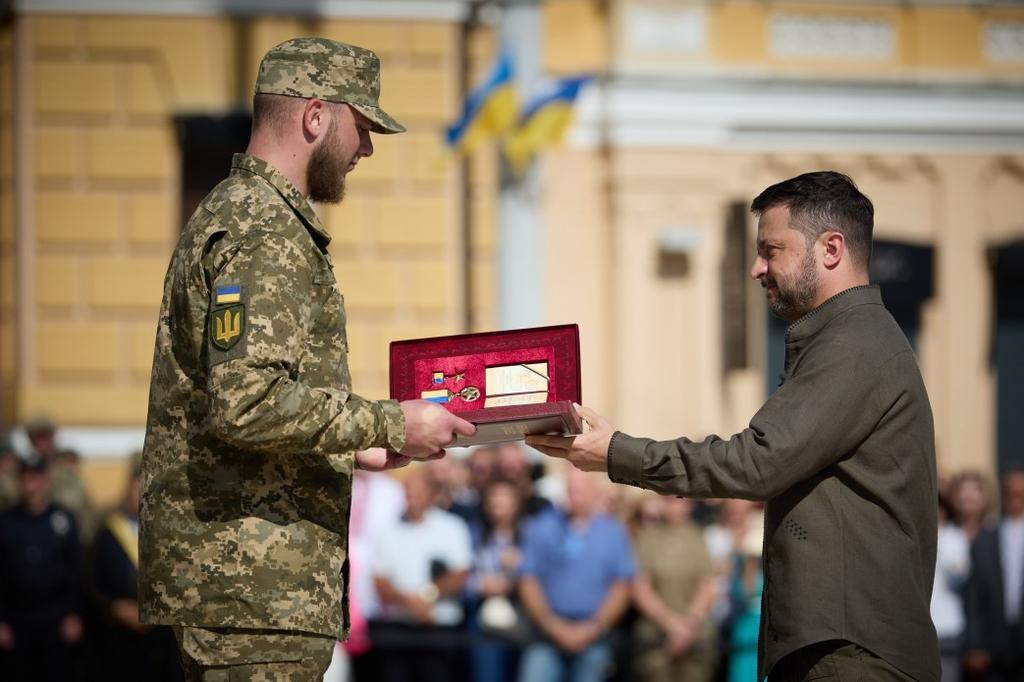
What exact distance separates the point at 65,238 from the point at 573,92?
14.5ft

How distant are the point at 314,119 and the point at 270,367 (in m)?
0.73

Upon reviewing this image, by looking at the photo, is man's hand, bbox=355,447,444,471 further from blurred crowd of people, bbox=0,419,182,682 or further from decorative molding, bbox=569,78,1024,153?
decorative molding, bbox=569,78,1024,153

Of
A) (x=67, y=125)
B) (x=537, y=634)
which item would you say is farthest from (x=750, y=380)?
(x=67, y=125)

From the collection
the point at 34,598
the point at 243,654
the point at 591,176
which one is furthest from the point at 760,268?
the point at 591,176

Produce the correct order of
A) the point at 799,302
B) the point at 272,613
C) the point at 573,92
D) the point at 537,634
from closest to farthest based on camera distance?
the point at 272,613 < the point at 799,302 < the point at 537,634 < the point at 573,92

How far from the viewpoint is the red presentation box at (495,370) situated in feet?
14.3

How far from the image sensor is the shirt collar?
14.2ft

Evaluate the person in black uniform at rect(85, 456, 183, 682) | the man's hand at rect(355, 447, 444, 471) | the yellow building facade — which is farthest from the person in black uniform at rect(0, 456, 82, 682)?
the man's hand at rect(355, 447, 444, 471)

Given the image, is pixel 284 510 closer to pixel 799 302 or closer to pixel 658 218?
pixel 799 302

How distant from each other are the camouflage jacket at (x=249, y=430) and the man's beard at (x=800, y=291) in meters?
1.14

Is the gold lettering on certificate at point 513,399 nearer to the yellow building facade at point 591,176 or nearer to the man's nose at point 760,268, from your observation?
the man's nose at point 760,268

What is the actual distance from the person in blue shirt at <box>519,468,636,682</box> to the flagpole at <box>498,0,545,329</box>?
4.36 m

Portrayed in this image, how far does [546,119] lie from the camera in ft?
43.9

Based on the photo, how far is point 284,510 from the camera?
396 cm
